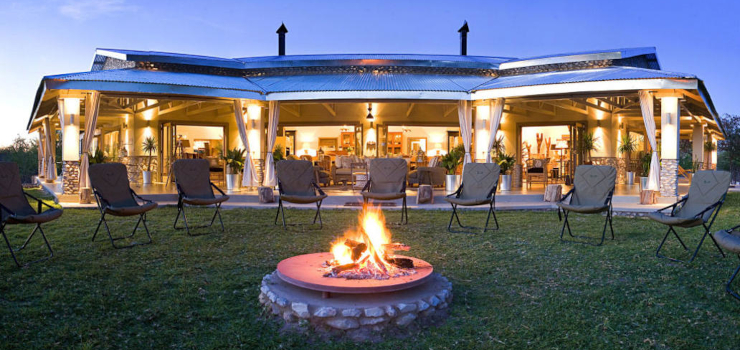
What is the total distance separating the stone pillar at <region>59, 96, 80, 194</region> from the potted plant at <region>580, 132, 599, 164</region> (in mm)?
13867

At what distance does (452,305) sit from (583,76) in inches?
362

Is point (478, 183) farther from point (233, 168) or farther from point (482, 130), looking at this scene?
point (233, 168)

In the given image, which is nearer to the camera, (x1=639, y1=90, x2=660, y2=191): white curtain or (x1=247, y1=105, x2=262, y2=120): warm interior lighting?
(x1=639, y1=90, x2=660, y2=191): white curtain

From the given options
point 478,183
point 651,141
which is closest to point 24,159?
point 478,183

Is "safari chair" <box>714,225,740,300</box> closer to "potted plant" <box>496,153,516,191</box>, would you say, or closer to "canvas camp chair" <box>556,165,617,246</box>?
"canvas camp chair" <box>556,165,617,246</box>

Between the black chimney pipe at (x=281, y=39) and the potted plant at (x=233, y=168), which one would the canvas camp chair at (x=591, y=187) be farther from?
the black chimney pipe at (x=281, y=39)

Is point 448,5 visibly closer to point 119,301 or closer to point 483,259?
point 483,259

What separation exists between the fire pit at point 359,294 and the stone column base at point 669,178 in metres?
8.66

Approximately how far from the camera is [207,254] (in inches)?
211

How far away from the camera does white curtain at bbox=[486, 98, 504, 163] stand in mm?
12070

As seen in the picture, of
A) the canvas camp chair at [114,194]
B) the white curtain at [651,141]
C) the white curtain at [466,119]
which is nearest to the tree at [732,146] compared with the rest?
the white curtain at [651,141]

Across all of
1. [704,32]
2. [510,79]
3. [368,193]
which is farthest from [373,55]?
[704,32]

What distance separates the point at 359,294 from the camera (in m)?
3.54

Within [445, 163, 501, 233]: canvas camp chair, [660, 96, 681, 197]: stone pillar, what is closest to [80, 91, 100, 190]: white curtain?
[445, 163, 501, 233]: canvas camp chair
